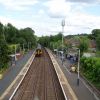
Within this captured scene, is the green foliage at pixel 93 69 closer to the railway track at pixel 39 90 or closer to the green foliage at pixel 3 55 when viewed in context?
the railway track at pixel 39 90

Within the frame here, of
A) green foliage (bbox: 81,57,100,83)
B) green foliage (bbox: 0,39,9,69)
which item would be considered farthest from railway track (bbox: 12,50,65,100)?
green foliage (bbox: 0,39,9,69)

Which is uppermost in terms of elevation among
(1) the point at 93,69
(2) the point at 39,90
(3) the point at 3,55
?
(3) the point at 3,55

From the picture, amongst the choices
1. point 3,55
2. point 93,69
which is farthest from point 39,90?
point 3,55

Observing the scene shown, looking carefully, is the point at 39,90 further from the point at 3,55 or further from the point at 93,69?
the point at 3,55

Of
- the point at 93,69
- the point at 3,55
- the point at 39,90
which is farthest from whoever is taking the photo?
the point at 3,55

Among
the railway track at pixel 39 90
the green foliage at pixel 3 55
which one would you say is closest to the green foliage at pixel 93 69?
the railway track at pixel 39 90

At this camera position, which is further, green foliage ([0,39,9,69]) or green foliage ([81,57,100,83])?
green foliage ([0,39,9,69])

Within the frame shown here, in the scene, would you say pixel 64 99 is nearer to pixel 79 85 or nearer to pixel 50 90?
pixel 50 90

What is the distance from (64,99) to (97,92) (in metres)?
5.67

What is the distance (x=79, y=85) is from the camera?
46594 millimetres

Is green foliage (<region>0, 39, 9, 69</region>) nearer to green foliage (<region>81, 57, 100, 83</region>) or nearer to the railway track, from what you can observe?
the railway track

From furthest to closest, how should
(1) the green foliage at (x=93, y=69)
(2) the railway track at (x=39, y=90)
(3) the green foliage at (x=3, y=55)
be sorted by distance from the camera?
1. (3) the green foliage at (x=3, y=55)
2. (1) the green foliage at (x=93, y=69)
3. (2) the railway track at (x=39, y=90)

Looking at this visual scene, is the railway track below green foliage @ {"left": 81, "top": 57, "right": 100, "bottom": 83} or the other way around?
below

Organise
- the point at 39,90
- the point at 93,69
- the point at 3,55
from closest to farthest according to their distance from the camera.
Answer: the point at 39,90 → the point at 93,69 → the point at 3,55
